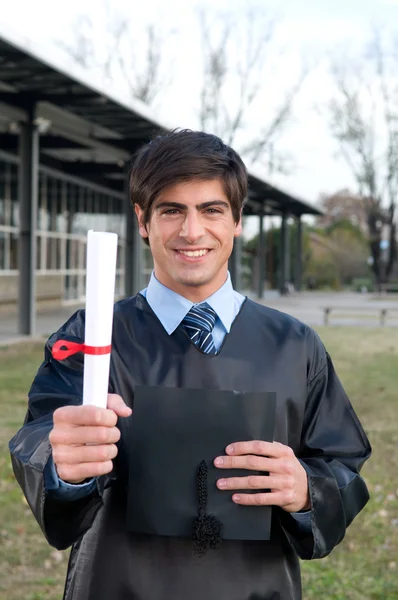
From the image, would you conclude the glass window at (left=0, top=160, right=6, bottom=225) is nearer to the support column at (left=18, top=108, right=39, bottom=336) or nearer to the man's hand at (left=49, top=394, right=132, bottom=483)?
the support column at (left=18, top=108, right=39, bottom=336)

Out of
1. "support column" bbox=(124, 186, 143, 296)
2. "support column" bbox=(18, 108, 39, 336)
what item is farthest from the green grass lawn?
"support column" bbox=(124, 186, 143, 296)

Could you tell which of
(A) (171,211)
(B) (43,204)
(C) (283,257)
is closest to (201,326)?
(A) (171,211)

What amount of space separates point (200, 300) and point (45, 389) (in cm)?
41

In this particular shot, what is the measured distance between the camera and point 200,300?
1.84 m

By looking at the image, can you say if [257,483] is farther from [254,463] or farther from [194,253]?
[194,253]

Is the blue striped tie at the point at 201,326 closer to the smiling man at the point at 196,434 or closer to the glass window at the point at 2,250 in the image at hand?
the smiling man at the point at 196,434

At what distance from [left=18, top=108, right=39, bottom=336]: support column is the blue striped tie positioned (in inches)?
539

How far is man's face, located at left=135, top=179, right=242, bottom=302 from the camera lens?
69.1 inches

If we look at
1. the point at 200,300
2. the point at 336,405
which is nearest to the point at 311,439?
the point at 336,405

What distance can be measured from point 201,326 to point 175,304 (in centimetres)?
8

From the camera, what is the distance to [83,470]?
141 centimetres

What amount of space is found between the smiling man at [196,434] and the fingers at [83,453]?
1cm

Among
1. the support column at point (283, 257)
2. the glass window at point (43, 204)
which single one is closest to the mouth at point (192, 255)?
the glass window at point (43, 204)

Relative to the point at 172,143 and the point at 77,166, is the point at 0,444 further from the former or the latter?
the point at 77,166
